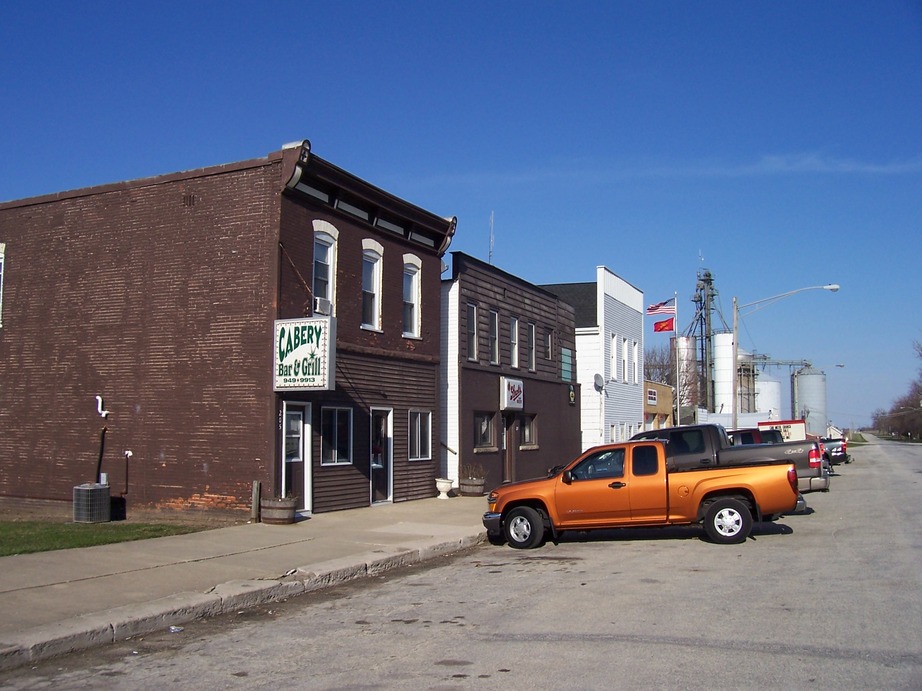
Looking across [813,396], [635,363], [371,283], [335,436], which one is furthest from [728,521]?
[813,396]

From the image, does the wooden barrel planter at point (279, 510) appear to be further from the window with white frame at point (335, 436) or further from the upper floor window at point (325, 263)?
the upper floor window at point (325, 263)

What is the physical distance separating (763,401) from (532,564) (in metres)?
85.5

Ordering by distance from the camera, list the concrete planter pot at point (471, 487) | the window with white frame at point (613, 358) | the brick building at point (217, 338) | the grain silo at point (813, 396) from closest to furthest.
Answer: the brick building at point (217, 338), the concrete planter pot at point (471, 487), the window with white frame at point (613, 358), the grain silo at point (813, 396)

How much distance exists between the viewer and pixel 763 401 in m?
92.9

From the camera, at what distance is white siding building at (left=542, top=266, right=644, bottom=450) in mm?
34906

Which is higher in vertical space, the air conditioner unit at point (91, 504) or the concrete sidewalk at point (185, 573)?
the air conditioner unit at point (91, 504)

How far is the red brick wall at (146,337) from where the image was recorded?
1750 centimetres

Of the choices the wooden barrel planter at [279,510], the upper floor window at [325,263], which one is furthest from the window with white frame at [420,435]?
the wooden barrel planter at [279,510]

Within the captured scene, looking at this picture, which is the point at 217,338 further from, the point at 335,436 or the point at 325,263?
the point at 335,436

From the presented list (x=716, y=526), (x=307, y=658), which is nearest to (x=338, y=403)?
(x=716, y=526)

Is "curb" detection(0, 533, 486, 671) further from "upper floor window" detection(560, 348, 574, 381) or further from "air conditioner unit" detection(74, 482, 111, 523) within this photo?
"upper floor window" detection(560, 348, 574, 381)

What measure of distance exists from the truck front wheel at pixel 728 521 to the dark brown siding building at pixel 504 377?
9975 mm

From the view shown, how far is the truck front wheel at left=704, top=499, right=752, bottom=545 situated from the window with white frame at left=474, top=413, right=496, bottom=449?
11.4m

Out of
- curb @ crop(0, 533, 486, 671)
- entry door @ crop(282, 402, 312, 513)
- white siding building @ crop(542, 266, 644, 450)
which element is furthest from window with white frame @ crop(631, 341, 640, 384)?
curb @ crop(0, 533, 486, 671)
